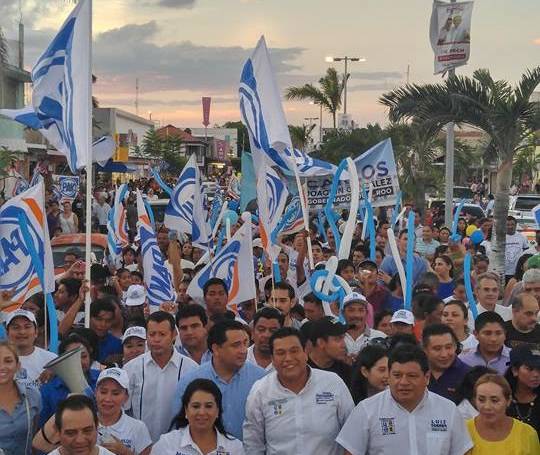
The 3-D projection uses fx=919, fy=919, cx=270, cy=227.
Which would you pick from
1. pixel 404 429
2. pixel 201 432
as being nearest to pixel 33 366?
pixel 201 432

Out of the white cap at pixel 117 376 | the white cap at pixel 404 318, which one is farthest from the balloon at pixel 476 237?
the white cap at pixel 117 376

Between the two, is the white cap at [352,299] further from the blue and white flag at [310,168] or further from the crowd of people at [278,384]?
the blue and white flag at [310,168]

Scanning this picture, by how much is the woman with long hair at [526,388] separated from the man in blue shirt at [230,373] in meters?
1.53

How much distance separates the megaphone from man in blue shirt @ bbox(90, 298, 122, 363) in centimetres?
192

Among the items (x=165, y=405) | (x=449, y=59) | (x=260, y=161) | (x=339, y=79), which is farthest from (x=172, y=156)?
(x=165, y=405)

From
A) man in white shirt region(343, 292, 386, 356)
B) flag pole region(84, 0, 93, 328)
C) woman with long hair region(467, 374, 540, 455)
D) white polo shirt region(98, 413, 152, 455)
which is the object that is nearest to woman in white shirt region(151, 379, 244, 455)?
white polo shirt region(98, 413, 152, 455)

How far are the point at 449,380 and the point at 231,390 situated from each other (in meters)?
1.36

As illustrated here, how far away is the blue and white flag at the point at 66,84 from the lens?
8.27m

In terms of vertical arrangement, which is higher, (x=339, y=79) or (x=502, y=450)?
(x=339, y=79)

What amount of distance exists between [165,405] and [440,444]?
201 cm

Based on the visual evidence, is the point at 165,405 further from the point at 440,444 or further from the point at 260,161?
the point at 260,161

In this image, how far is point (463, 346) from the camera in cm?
678

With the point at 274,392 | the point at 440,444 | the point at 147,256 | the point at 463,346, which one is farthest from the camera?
the point at 147,256

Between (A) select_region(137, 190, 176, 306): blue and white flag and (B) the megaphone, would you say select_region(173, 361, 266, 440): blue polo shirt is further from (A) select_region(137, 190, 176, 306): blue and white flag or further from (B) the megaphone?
(A) select_region(137, 190, 176, 306): blue and white flag
